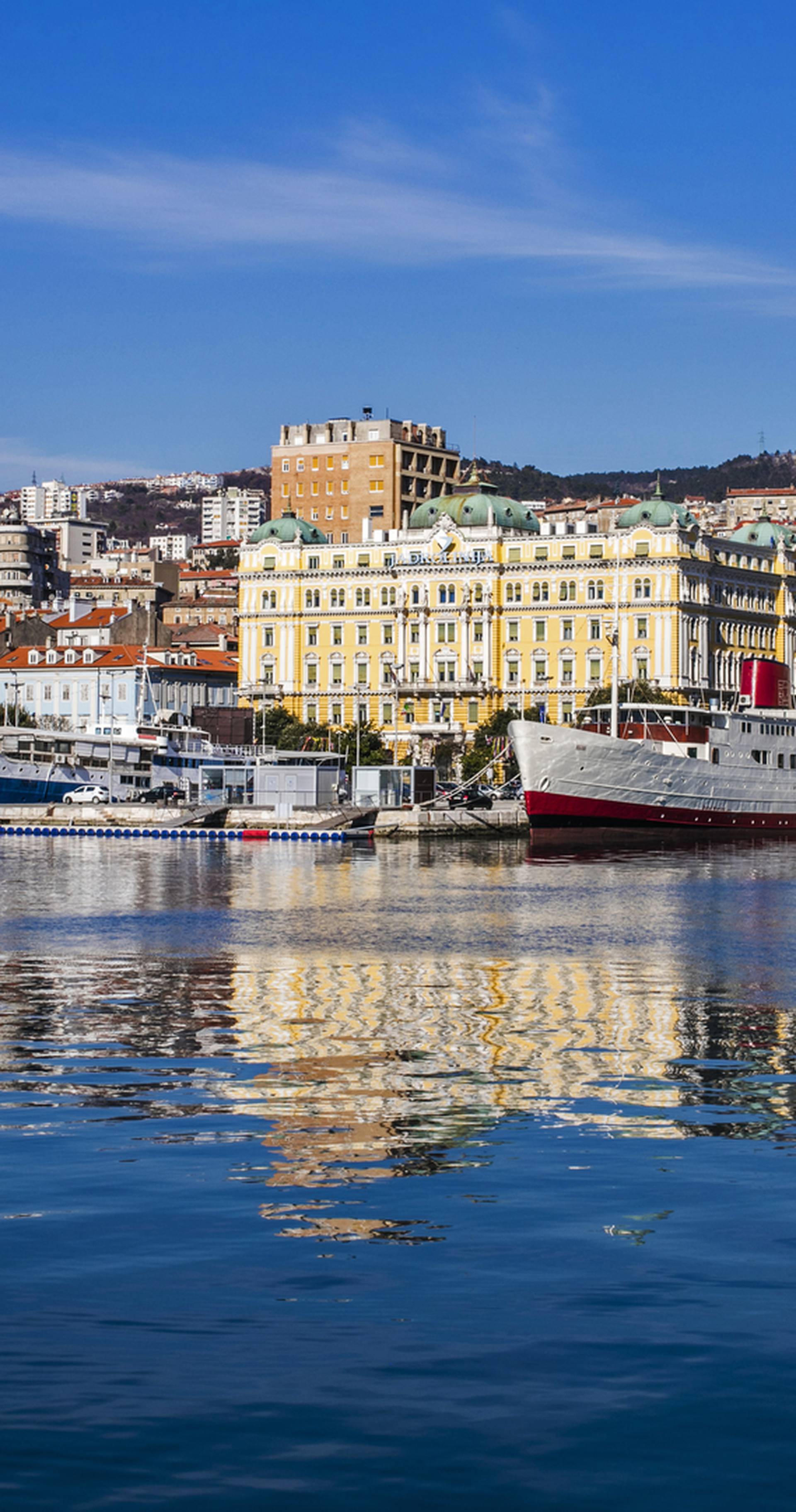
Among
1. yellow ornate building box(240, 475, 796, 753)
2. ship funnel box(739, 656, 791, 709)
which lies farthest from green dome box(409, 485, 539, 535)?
ship funnel box(739, 656, 791, 709)

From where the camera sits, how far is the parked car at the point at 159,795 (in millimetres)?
106188

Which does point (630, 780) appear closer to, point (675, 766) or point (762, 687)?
point (675, 766)

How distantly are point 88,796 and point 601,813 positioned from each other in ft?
95.2

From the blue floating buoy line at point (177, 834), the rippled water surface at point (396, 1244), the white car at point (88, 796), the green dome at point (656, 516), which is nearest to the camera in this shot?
the rippled water surface at point (396, 1244)

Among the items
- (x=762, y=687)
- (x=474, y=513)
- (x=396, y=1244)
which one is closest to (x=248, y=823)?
(x=762, y=687)

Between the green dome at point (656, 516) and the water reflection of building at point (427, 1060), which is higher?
the green dome at point (656, 516)

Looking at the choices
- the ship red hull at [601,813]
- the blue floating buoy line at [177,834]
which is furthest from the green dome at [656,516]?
the blue floating buoy line at [177,834]

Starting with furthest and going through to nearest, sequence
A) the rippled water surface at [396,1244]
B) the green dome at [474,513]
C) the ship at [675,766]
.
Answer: the green dome at [474,513], the ship at [675,766], the rippled water surface at [396,1244]

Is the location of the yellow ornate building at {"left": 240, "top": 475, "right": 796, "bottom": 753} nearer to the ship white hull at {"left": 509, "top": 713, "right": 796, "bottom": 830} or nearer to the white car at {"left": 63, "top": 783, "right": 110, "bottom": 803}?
the ship white hull at {"left": 509, "top": 713, "right": 796, "bottom": 830}

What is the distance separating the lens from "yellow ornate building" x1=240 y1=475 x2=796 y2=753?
13338 centimetres

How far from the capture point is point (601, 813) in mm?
88938

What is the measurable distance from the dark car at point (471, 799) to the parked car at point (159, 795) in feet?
47.4

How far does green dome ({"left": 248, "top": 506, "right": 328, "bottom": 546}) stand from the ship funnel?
5189 centimetres

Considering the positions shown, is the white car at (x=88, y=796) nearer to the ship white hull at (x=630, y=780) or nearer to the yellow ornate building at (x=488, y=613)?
the ship white hull at (x=630, y=780)
